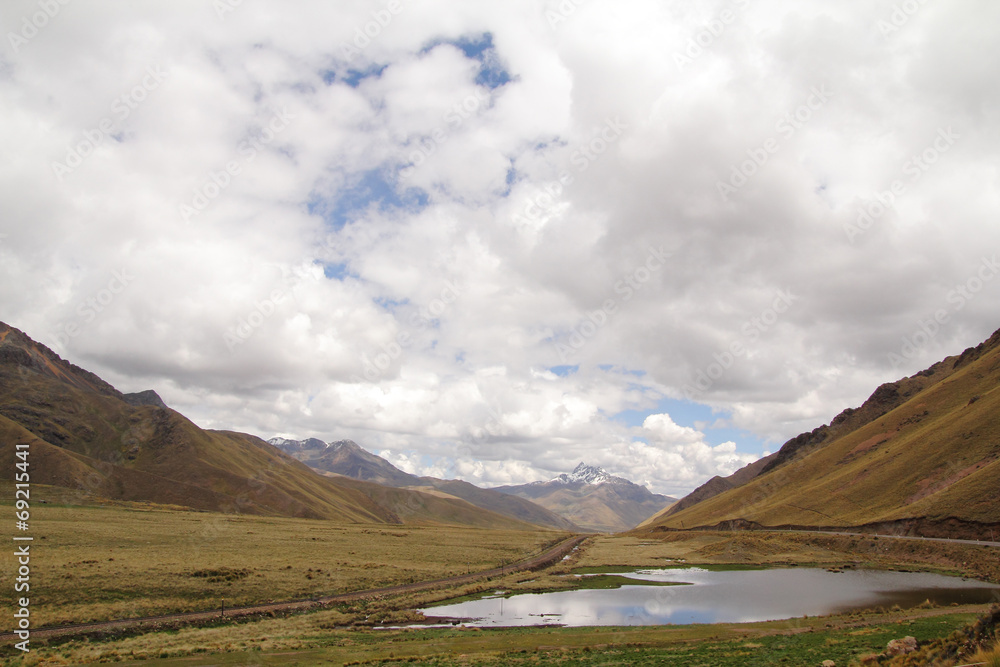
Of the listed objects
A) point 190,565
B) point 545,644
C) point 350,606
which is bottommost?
point 350,606

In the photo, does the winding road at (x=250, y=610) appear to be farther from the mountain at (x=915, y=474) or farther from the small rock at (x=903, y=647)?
the mountain at (x=915, y=474)

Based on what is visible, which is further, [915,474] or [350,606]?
[915,474]

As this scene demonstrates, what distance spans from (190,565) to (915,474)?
136 meters

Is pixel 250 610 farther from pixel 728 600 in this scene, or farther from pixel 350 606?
pixel 728 600

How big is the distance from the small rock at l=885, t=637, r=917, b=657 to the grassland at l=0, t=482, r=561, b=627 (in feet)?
166

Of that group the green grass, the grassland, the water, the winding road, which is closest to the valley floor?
the green grass

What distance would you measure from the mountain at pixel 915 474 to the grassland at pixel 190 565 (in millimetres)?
74313

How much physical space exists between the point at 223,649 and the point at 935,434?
14759 cm

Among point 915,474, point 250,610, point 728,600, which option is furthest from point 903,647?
point 915,474

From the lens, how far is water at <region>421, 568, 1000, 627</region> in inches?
1759

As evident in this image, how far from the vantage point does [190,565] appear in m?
59.0

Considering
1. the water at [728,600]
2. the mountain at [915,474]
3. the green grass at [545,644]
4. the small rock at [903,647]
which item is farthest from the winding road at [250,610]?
the mountain at [915,474]

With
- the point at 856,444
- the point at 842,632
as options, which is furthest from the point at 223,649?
the point at 856,444

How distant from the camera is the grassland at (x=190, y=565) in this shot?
4522 cm
